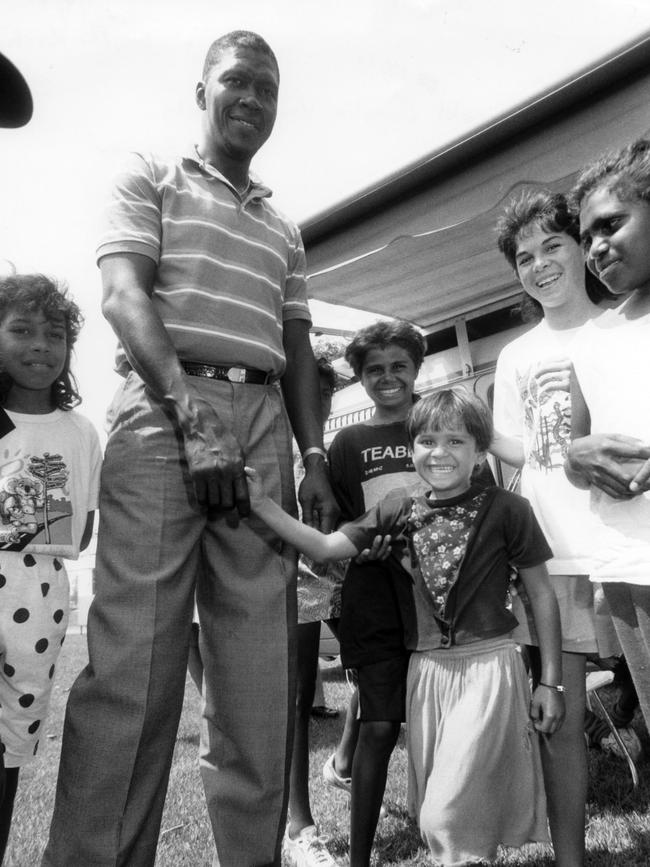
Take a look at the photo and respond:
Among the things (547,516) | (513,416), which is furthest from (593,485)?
(513,416)

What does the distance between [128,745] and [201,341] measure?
0.91 m

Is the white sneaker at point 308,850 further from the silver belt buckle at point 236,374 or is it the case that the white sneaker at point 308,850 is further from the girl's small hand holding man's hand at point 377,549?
the silver belt buckle at point 236,374

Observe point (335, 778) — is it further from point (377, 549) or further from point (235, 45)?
point (235, 45)

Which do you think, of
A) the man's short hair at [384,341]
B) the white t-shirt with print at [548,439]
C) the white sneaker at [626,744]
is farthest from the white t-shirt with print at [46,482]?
the white sneaker at [626,744]

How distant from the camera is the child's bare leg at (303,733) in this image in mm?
2527

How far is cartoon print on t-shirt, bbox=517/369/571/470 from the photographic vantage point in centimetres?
203

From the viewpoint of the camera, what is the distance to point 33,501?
6.49 ft

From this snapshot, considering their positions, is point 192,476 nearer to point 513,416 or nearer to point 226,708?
point 226,708

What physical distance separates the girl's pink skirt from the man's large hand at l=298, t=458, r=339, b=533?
1.53ft

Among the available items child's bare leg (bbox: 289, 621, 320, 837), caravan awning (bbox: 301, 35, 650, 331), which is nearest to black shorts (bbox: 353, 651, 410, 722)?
child's bare leg (bbox: 289, 621, 320, 837)

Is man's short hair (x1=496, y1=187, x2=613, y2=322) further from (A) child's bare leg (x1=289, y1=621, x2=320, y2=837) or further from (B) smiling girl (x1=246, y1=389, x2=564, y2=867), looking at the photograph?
(A) child's bare leg (x1=289, y1=621, x2=320, y2=837)

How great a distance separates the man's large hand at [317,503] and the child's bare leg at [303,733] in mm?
532

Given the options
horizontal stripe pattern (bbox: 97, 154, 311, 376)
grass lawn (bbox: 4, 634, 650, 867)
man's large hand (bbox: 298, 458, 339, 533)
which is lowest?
grass lawn (bbox: 4, 634, 650, 867)

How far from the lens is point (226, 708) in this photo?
1.69m
